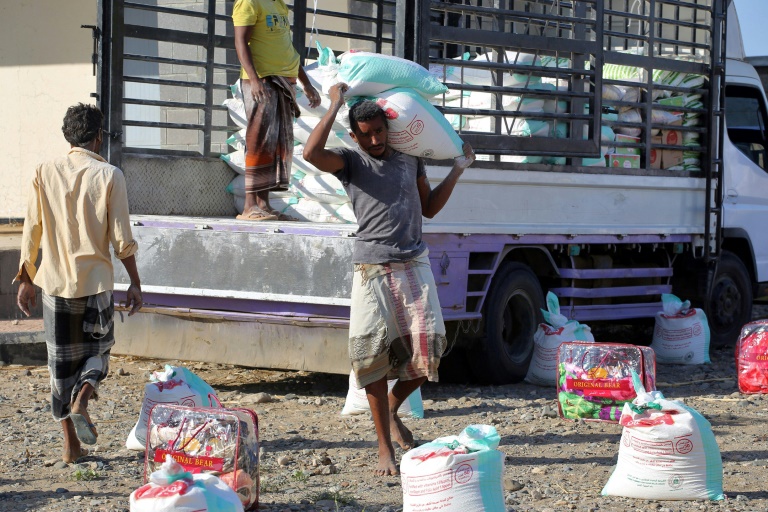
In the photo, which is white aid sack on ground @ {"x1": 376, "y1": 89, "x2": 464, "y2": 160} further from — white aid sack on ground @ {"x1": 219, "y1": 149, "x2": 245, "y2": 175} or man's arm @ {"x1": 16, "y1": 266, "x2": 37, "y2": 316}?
white aid sack on ground @ {"x1": 219, "y1": 149, "x2": 245, "y2": 175}

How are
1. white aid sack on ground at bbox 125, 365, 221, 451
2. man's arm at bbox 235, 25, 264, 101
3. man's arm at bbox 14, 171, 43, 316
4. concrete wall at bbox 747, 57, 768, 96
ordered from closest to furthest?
man's arm at bbox 14, 171, 43, 316 < white aid sack on ground at bbox 125, 365, 221, 451 < man's arm at bbox 235, 25, 264, 101 < concrete wall at bbox 747, 57, 768, 96

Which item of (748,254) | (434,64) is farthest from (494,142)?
(748,254)

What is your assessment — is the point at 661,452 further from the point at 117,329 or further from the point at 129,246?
the point at 117,329

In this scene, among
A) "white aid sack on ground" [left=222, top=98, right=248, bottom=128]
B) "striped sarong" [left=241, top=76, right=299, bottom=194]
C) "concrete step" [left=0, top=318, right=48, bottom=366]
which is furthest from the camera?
"concrete step" [left=0, top=318, right=48, bottom=366]

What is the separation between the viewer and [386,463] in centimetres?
488

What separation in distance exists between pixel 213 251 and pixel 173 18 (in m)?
2.23

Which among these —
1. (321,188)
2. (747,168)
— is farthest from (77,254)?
(747,168)

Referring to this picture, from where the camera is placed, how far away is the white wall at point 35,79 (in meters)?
12.4

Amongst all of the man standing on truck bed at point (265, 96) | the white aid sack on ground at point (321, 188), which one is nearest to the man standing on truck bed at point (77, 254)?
the man standing on truck bed at point (265, 96)

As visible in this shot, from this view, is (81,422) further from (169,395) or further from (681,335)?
(681,335)

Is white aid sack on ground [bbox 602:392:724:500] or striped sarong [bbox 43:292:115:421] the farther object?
striped sarong [bbox 43:292:115:421]

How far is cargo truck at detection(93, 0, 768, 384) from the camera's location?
259 inches

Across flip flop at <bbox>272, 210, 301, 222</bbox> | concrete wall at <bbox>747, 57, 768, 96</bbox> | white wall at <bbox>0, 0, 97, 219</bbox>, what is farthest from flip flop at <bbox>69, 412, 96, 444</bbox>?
white wall at <bbox>0, 0, 97, 219</bbox>

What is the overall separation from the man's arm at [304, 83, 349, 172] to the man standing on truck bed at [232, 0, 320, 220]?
77.3 inches
